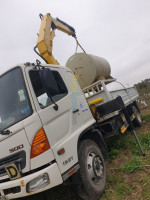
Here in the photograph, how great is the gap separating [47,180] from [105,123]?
86.3 inches

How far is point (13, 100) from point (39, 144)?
0.75 meters

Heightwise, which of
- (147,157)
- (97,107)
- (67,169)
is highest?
(97,107)

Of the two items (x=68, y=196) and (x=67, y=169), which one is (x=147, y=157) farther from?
(x=67, y=169)

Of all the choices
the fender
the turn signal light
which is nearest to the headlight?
the turn signal light

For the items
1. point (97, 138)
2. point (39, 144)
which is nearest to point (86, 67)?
point (97, 138)

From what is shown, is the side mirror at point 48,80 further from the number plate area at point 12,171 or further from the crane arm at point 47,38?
the crane arm at point 47,38

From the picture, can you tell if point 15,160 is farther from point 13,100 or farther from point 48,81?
point 48,81

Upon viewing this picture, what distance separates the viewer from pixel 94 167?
122 inches

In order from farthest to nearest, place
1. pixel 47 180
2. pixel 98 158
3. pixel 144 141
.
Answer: pixel 144 141
pixel 98 158
pixel 47 180

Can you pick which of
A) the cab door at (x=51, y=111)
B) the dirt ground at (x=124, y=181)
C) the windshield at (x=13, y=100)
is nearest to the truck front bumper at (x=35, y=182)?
the cab door at (x=51, y=111)

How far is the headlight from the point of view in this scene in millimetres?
2295

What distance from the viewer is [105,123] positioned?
13.7ft

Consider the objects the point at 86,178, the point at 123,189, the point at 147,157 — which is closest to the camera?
the point at 86,178

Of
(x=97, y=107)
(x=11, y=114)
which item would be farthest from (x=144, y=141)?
(x=11, y=114)
